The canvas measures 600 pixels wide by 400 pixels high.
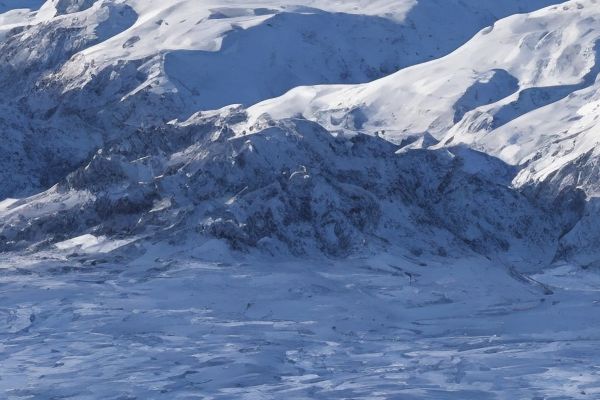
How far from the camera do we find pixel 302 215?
73750mm

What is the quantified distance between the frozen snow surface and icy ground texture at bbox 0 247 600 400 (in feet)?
0.59

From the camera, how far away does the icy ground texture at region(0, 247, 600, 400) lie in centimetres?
4856

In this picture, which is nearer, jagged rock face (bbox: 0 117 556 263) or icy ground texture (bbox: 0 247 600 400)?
icy ground texture (bbox: 0 247 600 400)

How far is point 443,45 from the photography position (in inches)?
4983

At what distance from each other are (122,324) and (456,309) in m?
15.0

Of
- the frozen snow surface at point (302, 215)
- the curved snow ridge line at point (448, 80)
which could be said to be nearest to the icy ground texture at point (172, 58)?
the frozen snow surface at point (302, 215)

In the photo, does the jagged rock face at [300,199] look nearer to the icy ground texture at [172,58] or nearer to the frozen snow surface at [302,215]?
the frozen snow surface at [302,215]

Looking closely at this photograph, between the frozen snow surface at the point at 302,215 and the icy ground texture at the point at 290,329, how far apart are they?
0.18 metres

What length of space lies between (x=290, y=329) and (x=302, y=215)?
14975 mm

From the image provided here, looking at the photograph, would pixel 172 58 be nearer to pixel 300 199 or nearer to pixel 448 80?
pixel 448 80

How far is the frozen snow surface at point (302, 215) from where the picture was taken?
5278cm

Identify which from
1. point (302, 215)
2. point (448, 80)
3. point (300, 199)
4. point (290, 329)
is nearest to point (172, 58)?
point (448, 80)

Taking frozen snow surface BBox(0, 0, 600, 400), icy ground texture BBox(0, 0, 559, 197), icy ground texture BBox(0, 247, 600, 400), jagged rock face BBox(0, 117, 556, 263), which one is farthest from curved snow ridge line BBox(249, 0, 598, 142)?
icy ground texture BBox(0, 247, 600, 400)

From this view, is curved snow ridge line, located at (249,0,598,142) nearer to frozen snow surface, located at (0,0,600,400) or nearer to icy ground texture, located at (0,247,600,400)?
frozen snow surface, located at (0,0,600,400)
